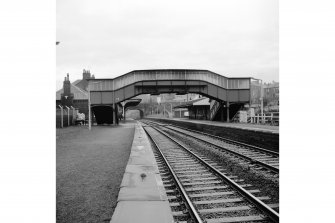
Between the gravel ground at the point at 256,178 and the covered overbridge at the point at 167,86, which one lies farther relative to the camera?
the covered overbridge at the point at 167,86

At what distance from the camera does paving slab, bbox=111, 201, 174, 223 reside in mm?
4316

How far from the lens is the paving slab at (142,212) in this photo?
170 inches

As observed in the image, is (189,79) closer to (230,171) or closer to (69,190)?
(230,171)

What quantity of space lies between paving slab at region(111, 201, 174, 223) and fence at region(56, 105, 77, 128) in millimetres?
26029

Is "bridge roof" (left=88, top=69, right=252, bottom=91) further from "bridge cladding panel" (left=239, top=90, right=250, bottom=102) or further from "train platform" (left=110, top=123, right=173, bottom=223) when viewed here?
"train platform" (left=110, top=123, right=173, bottom=223)

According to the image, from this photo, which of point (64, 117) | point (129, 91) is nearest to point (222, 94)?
point (129, 91)

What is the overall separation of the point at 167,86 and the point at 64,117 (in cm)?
1288

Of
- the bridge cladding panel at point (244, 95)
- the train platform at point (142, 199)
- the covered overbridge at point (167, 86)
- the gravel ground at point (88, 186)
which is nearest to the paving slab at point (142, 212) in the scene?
the train platform at point (142, 199)

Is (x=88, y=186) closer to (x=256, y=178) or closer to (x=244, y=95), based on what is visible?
(x=256, y=178)

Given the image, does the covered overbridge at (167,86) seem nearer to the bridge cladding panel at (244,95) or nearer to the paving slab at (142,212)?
the bridge cladding panel at (244,95)

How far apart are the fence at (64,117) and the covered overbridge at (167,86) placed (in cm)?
299

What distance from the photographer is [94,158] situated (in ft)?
35.7
